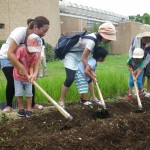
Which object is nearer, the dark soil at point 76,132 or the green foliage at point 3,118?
the dark soil at point 76,132

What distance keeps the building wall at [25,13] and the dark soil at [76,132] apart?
11415mm

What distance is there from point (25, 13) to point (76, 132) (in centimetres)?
1380

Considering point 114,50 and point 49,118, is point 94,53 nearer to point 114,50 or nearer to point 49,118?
point 49,118

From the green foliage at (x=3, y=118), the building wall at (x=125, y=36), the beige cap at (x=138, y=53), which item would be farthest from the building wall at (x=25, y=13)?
the green foliage at (x=3, y=118)

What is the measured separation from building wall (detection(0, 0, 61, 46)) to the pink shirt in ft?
36.8

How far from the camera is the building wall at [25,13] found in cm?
1491

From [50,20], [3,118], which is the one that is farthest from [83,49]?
[50,20]

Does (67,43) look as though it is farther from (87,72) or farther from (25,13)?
(25,13)

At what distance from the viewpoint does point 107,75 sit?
6082 mm

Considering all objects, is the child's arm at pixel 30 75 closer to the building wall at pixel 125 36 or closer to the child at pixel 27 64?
the child at pixel 27 64

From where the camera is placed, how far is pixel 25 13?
1614 cm

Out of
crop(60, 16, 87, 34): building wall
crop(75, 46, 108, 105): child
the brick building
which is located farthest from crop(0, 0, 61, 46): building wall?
crop(75, 46, 108, 105): child

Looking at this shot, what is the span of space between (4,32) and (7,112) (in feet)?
36.6

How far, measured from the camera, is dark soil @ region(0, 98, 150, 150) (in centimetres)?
278
